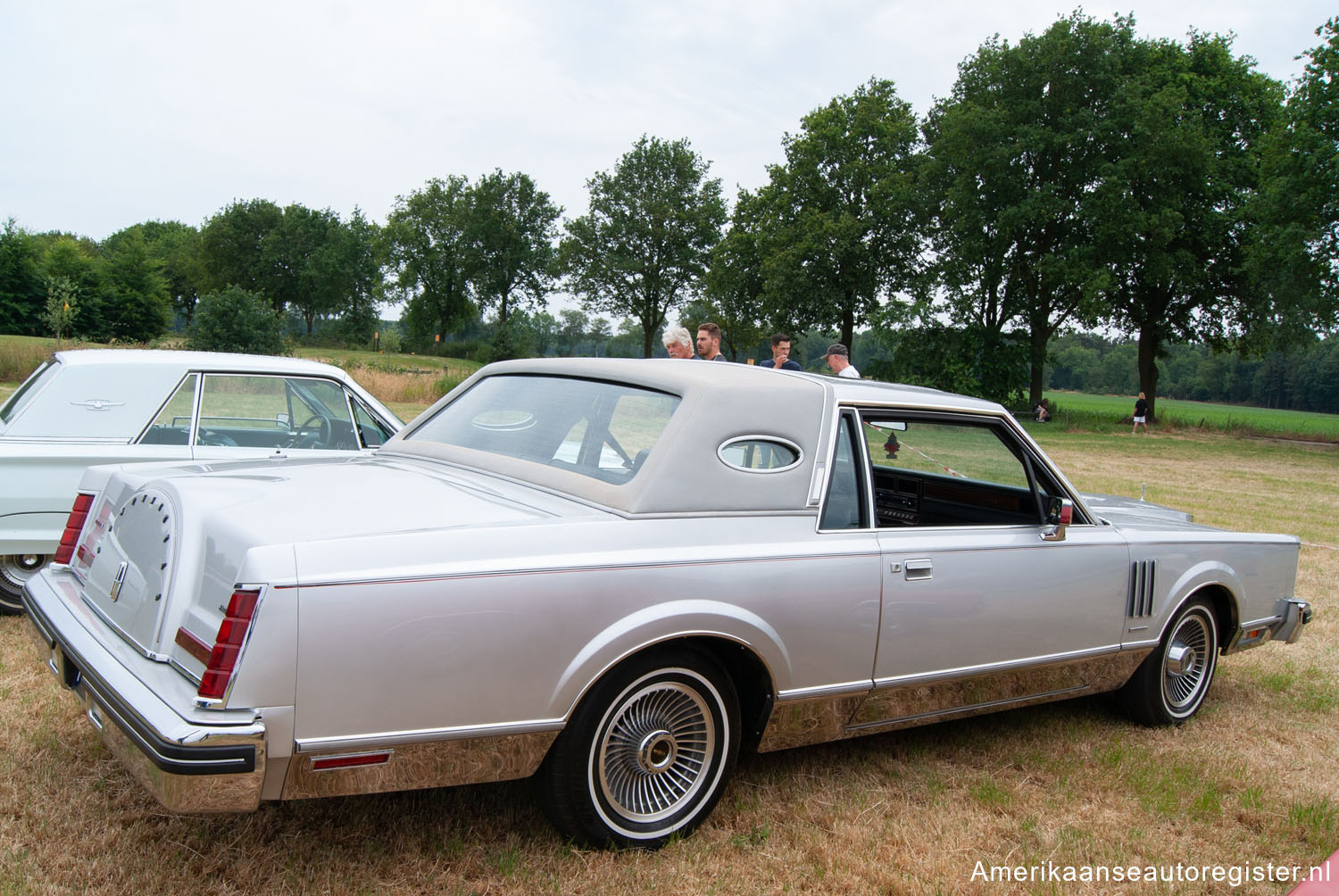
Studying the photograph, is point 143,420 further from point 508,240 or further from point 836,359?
point 508,240

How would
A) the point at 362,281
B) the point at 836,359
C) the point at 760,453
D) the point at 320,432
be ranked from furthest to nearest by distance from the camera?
the point at 362,281 < the point at 836,359 < the point at 320,432 < the point at 760,453

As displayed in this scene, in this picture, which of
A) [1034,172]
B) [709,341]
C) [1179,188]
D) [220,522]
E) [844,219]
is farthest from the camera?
[844,219]

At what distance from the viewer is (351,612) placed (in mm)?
2305

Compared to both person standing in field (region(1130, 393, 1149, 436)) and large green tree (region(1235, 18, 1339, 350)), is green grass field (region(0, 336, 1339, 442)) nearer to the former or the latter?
person standing in field (region(1130, 393, 1149, 436))

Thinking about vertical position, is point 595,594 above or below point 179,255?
below

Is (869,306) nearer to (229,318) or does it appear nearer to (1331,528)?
(229,318)

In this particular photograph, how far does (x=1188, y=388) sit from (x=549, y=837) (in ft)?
282

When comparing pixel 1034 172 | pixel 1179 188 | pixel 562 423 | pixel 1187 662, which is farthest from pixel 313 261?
pixel 1187 662

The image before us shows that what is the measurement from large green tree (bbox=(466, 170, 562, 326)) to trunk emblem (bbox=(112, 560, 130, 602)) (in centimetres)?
7492

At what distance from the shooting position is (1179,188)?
3278cm

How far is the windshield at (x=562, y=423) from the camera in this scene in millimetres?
3217

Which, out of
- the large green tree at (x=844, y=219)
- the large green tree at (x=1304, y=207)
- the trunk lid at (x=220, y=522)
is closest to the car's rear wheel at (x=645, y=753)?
the trunk lid at (x=220, y=522)

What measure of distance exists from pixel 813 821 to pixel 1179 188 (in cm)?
3574

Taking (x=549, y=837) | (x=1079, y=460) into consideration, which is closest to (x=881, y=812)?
(x=549, y=837)
